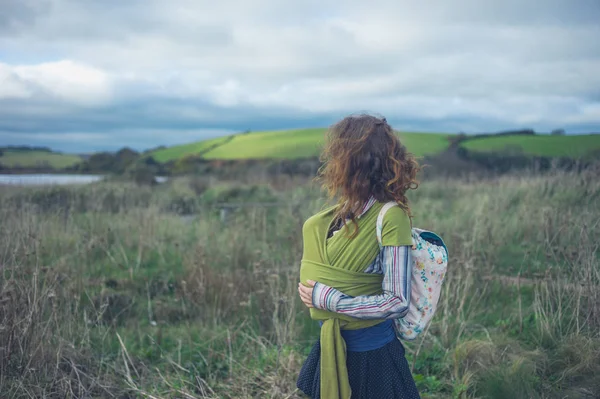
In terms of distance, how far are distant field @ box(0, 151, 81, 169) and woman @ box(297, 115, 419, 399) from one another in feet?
53.7

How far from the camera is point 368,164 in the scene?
6.97 feet

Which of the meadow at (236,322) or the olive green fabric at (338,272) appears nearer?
the olive green fabric at (338,272)

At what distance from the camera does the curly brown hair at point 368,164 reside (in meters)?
2.12

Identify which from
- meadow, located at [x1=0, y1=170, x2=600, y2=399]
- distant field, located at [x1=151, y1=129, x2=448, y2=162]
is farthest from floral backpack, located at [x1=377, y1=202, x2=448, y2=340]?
distant field, located at [x1=151, y1=129, x2=448, y2=162]

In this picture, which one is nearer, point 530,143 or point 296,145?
point 530,143

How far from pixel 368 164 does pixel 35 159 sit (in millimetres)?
18377

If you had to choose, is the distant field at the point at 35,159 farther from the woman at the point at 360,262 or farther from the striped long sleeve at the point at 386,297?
the striped long sleeve at the point at 386,297

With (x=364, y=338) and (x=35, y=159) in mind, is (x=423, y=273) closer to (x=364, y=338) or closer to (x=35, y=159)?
(x=364, y=338)

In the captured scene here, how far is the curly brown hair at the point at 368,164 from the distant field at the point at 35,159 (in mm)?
16417

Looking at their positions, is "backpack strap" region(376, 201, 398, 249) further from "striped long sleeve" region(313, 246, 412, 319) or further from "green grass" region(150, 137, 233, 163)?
"green grass" region(150, 137, 233, 163)

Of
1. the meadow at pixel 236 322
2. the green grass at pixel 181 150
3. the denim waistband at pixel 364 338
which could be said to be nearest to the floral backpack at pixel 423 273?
the denim waistband at pixel 364 338

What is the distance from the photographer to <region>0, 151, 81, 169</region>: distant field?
53.4 ft

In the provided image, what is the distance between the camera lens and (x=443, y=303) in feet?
17.0

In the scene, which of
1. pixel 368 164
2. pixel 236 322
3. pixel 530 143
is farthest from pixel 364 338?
pixel 530 143
